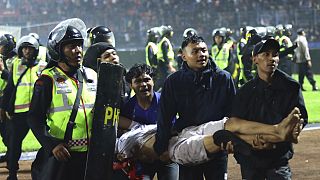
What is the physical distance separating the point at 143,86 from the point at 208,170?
0.88 meters

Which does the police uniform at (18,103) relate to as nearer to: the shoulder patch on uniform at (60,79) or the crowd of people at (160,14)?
the shoulder patch on uniform at (60,79)

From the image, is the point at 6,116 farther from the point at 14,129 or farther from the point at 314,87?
the point at 314,87

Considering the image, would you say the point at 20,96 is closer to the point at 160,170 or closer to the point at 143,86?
the point at 143,86

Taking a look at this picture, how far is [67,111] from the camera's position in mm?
5230

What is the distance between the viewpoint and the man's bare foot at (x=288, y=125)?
491 cm

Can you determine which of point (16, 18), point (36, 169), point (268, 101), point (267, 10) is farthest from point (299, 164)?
point (16, 18)

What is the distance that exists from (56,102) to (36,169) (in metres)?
0.52

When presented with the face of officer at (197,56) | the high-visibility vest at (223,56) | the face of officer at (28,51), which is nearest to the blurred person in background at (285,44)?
the high-visibility vest at (223,56)

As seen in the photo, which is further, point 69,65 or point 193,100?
point 193,100

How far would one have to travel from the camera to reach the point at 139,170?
610 centimetres

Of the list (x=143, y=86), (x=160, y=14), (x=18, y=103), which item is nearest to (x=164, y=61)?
(x=18, y=103)

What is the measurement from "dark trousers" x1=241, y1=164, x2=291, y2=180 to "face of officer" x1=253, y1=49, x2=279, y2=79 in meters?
0.69

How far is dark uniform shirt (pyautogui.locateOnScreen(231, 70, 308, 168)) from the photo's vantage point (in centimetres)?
541

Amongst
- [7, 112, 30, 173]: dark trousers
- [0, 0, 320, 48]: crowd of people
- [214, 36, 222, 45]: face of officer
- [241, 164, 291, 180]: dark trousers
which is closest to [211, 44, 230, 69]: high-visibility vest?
[214, 36, 222, 45]: face of officer
